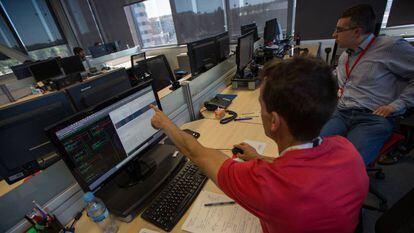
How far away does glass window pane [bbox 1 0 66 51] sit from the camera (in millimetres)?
5156

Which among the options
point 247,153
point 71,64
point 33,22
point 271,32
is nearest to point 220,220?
point 247,153

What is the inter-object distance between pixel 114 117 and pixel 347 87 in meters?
1.83

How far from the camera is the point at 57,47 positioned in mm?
5941

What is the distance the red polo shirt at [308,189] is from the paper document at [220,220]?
0.22m

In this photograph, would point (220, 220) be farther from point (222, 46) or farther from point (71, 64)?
point (71, 64)

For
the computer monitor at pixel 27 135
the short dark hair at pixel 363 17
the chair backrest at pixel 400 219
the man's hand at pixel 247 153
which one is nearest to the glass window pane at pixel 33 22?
the computer monitor at pixel 27 135

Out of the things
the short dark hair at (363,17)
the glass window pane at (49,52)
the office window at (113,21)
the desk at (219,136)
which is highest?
the office window at (113,21)

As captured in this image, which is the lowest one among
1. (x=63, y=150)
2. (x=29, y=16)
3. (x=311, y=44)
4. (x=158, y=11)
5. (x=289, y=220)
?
(x=311, y=44)

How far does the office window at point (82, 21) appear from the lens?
5961mm

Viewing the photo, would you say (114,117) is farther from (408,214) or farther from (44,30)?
(44,30)

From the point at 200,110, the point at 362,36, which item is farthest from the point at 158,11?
the point at 362,36

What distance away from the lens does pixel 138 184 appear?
104cm

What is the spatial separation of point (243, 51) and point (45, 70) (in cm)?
381

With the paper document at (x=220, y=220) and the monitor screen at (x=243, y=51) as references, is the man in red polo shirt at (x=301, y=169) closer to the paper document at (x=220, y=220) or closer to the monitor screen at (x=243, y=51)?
the paper document at (x=220, y=220)
